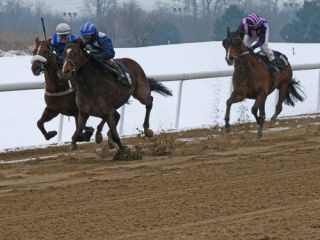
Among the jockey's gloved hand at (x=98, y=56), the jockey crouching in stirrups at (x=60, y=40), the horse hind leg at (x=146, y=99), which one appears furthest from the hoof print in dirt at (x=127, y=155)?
the horse hind leg at (x=146, y=99)

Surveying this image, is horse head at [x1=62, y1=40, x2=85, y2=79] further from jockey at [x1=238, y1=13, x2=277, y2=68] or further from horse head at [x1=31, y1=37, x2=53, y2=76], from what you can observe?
jockey at [x1=238, y1=13, x2=277, y2=68]

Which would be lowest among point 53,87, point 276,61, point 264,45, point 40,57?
point 276,61

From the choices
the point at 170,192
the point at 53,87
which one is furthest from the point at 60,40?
the point at 170,192

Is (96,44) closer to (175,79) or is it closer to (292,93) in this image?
(175,79)

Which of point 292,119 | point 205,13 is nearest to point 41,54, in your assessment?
point 292,119

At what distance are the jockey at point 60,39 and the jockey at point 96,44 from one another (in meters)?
0.35

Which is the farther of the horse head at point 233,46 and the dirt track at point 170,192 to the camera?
the horse head at point 233,46

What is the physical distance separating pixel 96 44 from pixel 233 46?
2.57 m

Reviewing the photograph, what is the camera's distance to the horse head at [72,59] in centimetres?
961

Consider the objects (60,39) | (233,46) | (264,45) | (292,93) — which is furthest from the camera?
(292,93)

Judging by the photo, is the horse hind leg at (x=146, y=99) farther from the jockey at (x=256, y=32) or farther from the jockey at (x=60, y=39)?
the jockey at (x=256, y=32)

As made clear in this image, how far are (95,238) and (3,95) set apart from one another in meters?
13.5

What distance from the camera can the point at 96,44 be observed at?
10.4 meters

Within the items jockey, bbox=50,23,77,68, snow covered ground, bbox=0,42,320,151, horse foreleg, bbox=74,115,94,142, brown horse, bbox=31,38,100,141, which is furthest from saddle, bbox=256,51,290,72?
jockey, bbox=50,23,77,68
